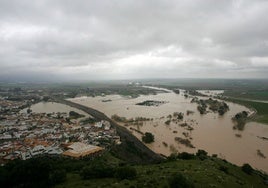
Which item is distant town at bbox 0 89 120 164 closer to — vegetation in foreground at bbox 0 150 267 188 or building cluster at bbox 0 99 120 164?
building cluster at bbox 0 99 120 164

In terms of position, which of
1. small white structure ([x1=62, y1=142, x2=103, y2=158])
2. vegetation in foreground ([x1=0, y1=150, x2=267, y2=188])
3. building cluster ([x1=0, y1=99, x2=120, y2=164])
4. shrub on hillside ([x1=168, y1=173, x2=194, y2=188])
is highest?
shrub on hillside ([x1=168, y1=173, x2=194, y2=188])

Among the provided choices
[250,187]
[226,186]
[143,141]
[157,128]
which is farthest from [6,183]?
[157,128]

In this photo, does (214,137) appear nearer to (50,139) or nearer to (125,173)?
(125,173)

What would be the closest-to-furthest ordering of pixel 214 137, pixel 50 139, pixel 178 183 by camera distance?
1. pixel 178 183
2. pixel 50 139
3. pixel 214 137

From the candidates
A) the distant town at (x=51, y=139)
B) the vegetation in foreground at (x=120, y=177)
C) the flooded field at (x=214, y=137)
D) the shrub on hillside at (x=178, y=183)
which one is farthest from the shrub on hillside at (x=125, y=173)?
the flooded field at (x=214, y=137)

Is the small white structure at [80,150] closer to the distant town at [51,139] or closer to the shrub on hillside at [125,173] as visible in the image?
the distant town at [51,139]

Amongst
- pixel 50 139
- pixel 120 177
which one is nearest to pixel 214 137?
pixel 120 177

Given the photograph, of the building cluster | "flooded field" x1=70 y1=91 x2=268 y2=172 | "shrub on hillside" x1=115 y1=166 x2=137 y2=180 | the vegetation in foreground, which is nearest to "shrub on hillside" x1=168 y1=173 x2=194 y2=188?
the vegetation in foreground

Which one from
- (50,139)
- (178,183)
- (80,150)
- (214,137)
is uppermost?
(178,183)

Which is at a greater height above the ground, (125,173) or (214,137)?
(125,173)
